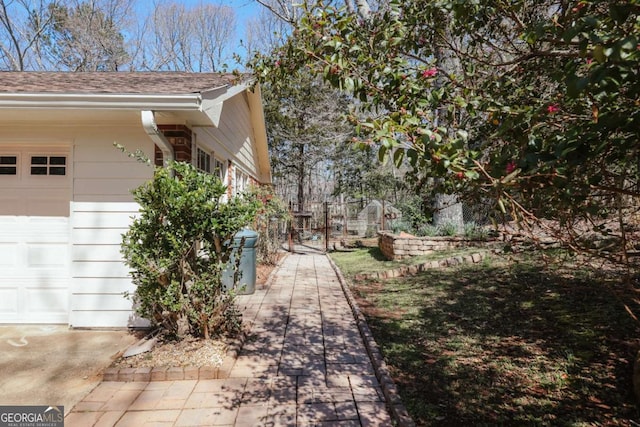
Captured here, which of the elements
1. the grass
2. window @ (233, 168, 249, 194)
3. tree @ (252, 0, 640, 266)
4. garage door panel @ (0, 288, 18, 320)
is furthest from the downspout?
the grass

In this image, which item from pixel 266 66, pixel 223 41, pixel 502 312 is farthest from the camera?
pixel 223 41

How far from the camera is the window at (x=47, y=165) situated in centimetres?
483

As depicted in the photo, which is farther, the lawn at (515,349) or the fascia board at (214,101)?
the fascia board at (214,101)

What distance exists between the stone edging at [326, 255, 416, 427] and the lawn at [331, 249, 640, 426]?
81mm

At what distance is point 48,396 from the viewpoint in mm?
3094

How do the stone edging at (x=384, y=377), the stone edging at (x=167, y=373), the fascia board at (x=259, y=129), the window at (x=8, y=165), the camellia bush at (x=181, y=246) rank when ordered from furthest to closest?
the fascia board at (x=259, y=129)
the window at (x=8, y=165)
the camellia bush at (x=181, y=246)
the stone edging at (x=167, y=373)
the stone edging at (x=384, y=377)

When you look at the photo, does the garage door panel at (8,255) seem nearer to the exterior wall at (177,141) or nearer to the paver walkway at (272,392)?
the exterior wall at (177,141)

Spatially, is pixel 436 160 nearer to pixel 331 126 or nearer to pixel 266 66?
pixel 266 66

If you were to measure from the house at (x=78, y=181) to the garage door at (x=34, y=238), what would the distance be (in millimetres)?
13

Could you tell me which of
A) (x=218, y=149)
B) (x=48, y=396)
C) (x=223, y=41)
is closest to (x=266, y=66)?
(x=218, y=149)

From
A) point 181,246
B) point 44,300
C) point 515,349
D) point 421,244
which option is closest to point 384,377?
point 515,349

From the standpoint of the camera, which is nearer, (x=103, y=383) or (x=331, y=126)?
(x=103, y=383)

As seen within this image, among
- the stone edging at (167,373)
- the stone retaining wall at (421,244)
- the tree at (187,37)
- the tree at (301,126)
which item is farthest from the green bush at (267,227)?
the tree at (187,37)

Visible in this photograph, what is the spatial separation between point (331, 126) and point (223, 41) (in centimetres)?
863
